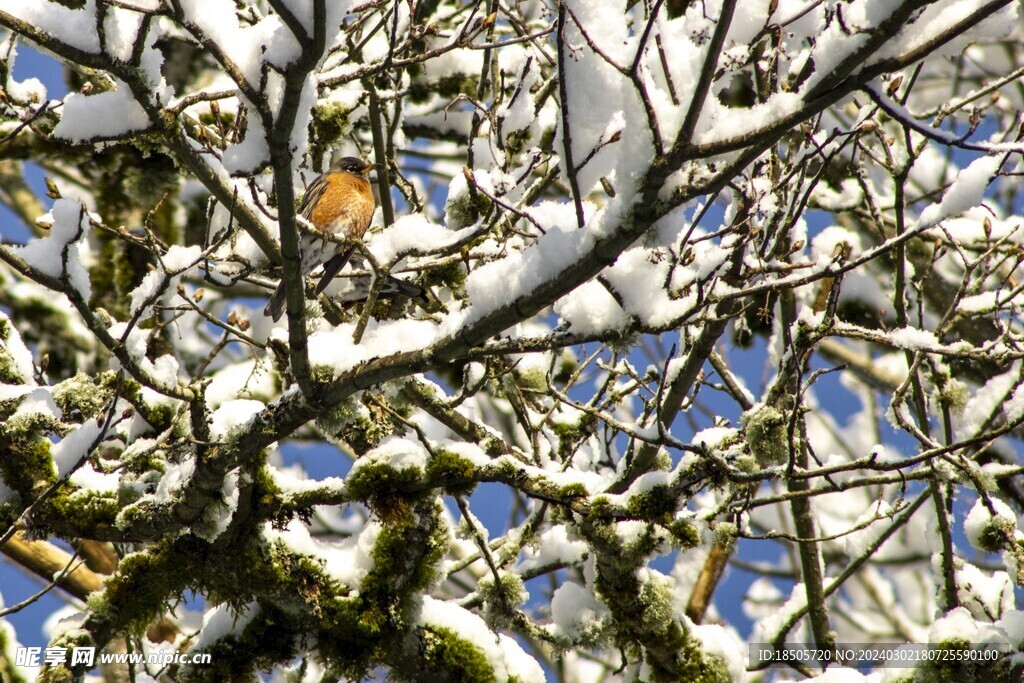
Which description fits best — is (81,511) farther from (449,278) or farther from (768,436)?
(768,436)

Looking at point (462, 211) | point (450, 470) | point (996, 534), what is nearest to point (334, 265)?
point (462, 211)

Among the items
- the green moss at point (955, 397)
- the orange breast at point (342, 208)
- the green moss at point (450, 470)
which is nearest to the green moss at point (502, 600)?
the green moss at point (450, 470)

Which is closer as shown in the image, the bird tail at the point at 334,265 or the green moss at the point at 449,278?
the bird tail at the point at 334,265

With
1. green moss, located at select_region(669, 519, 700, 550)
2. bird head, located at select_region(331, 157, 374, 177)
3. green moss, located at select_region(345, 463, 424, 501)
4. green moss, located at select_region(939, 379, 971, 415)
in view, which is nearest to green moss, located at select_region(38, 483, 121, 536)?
green moss, located at select_region(345, 463, 424, 501)

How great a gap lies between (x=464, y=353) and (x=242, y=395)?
7.60ft

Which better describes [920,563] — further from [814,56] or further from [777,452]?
[814,56]

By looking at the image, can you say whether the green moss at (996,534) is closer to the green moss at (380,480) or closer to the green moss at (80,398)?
the green moss at (380,480)

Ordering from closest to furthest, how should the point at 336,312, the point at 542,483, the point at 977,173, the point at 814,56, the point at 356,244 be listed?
the point at 814,56 → the point at 977,173 → the point at 356,244 → the point at 542,483 → the point at 336,312

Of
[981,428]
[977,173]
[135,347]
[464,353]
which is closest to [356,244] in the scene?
[464,353]

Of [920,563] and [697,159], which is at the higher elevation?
[920,563]

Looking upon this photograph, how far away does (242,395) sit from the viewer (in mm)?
4047

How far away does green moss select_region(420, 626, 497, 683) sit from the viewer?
280 cm

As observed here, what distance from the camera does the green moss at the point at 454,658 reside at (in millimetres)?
2801

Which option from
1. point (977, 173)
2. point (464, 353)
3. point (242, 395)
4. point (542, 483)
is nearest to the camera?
point (977, 173)
